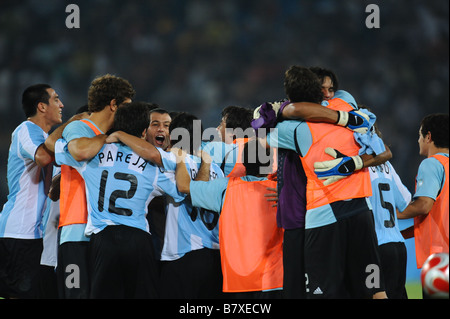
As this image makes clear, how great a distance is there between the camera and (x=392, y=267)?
4004 millimetres

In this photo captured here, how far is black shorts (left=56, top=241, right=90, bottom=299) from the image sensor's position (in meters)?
3.72

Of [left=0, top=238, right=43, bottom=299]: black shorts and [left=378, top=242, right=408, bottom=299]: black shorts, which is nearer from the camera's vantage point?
[left=378, top=242, right=408, bottom=299]: black shorts

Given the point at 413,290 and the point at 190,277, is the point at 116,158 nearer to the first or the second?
the point at 190,277

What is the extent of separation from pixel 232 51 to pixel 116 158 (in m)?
8.12

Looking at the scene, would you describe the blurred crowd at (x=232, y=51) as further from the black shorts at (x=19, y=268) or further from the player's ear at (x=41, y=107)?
the black shorts at (x=19, y=268)

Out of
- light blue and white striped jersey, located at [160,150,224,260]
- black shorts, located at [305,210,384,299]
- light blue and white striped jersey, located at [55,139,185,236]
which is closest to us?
black shorts, located at [305,210,384,299]

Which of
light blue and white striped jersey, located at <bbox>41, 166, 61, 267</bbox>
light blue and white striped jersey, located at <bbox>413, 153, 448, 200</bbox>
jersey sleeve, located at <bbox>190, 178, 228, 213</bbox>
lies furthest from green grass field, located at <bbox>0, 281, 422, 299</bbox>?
light blue and white striped jersey, located at <bbox>41, 166, 61, 267</bbox>

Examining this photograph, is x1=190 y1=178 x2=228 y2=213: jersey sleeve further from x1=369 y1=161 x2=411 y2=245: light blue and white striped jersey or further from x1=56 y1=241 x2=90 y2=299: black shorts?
x1=369 y1=161 x2=411 y2=245: light blue and white striped jersey

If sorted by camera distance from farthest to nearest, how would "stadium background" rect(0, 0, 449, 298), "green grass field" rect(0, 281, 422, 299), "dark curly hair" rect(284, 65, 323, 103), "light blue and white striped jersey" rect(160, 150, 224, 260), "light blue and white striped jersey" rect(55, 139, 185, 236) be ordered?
Result: "stadium background" rect(0, 0, 449, 298)
"green grass field" rect(0, 281, 422, 299)
"light blue and white striped jersey" rect(160, 150, 224, 260)
"light blue and white striped jersey" rect(55, 139, 185, 236)
"dark curly hair" rect(284, 65, 323, 103)

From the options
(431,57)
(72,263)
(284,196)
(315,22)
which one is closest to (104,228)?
(72,263)

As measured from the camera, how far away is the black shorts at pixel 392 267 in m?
3.98

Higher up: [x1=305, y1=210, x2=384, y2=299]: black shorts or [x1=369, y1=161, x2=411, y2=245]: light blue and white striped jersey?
[x1=369, y1=161, x2=411, y2=245]: light blue and white striped jersey

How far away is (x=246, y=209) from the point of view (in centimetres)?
365
